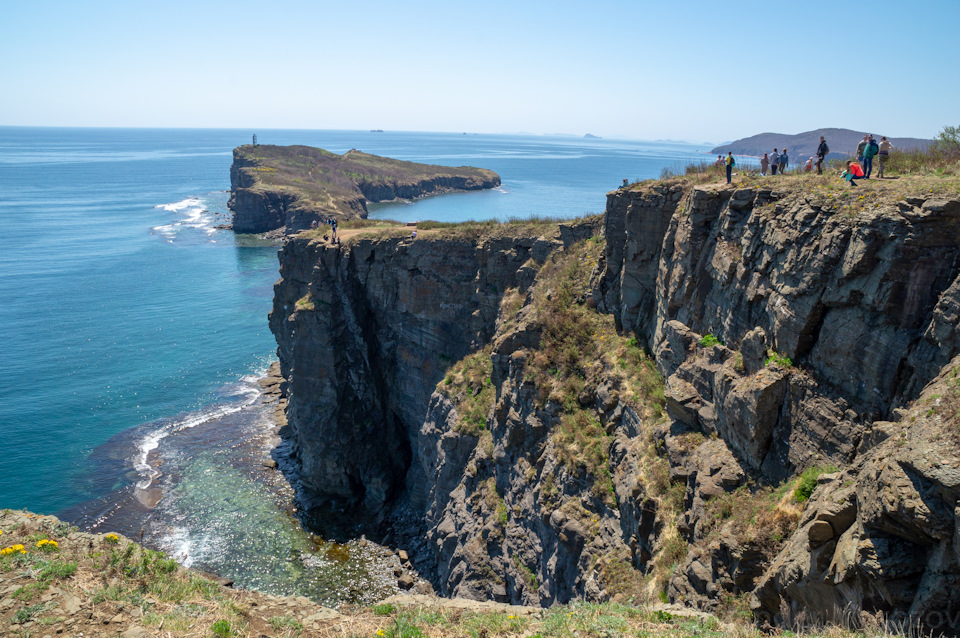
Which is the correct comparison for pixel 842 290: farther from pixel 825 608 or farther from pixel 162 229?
pixel 162 229

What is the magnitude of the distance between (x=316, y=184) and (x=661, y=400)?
142313mm

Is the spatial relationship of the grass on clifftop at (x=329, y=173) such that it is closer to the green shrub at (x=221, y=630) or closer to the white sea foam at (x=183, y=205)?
the white sea foam at (x=183, y=205)

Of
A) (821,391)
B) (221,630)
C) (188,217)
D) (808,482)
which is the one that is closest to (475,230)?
(821,391)

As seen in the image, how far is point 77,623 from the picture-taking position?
424 inches

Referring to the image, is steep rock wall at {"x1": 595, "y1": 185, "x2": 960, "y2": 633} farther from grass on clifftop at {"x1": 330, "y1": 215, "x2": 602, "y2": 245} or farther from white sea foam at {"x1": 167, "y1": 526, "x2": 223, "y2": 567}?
white sea foam at {"x1": 167, "y1": 526, "x2": 223, "y2": 567}

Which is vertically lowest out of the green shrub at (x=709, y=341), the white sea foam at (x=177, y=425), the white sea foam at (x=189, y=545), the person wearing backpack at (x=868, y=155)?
the white sea foam at (x=189, y=545)

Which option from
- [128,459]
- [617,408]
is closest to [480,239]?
[617,408]

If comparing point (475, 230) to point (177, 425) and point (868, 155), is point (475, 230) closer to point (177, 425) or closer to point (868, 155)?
point (868, 155)

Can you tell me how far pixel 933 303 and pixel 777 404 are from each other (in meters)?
4.62

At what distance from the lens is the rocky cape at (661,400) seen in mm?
11617

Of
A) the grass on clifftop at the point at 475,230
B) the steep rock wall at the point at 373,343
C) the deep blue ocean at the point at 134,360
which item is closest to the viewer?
the grass on clifftop at the point at 475,230

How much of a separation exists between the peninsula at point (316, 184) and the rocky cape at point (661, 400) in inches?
3205

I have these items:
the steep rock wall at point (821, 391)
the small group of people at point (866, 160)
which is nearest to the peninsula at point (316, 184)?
the steep rock wall at point (821, 391)

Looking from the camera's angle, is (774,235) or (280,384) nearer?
(774,235)
